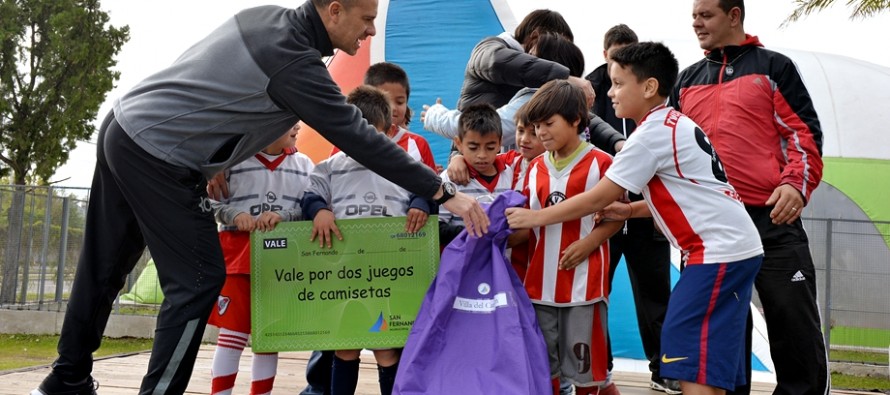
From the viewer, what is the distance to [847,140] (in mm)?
12844

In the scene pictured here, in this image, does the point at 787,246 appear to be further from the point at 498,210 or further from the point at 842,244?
the point at 842,244

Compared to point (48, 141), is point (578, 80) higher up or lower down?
lower down

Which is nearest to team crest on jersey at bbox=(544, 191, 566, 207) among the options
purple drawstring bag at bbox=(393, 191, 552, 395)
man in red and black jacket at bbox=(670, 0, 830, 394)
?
purple drawstring bag at bbox=(393, 191, 552, 395)

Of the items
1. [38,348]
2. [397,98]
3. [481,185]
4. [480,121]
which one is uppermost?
[397,98]

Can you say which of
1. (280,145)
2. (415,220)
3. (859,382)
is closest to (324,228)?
(415,220)

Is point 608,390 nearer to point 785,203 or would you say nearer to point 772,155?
point 785,203

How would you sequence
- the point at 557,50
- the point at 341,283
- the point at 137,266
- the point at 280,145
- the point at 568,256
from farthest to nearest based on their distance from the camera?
the point at 137,266, the point at 557,50, the point at 280,145, the point at 341,283, the point at 568,256

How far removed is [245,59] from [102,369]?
95.6 inches

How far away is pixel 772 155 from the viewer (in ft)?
11.3

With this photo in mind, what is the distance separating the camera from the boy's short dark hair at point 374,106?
349 centimetres

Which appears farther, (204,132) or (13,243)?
(13,243)

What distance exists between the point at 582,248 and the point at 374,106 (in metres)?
1.01

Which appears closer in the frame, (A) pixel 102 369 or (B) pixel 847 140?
(A) pixel 102 369

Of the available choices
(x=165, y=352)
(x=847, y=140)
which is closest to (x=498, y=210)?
(x=165, y=352)
